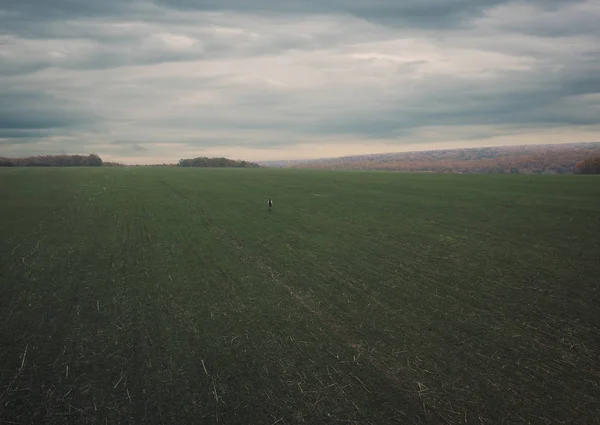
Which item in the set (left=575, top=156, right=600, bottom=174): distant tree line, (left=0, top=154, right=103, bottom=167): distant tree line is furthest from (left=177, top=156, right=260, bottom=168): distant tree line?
(left=575, top=156, right=600, bottom=174): distant tree line

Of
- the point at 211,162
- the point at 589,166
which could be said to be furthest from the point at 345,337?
the point at 211,162

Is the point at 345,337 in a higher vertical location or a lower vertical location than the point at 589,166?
lower

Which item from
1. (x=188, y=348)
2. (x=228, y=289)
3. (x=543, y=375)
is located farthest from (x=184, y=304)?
(x=543, y=375)

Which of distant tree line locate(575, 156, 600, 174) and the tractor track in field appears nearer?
the tractor track in field

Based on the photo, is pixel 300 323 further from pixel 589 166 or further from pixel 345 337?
pixel 589 166

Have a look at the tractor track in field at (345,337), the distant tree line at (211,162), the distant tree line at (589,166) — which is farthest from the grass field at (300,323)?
the distant tree line at (211,162)

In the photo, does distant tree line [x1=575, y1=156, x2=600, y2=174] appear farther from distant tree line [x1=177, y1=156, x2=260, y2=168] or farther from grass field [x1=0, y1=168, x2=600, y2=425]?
distant tree line [x1=177, y1=156, x2=260, y2=168]
